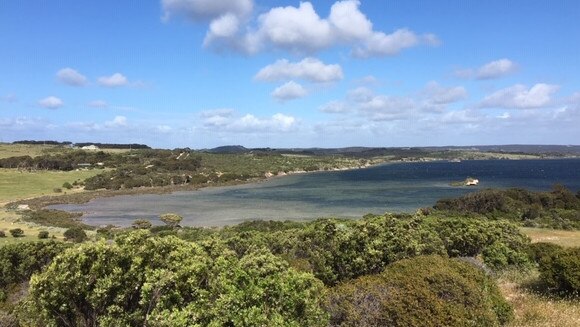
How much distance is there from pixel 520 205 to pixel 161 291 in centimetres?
7205

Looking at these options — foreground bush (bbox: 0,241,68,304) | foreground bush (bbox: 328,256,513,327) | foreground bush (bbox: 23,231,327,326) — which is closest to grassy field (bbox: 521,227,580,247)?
foreground bush (bbox: 328,256,513,327)

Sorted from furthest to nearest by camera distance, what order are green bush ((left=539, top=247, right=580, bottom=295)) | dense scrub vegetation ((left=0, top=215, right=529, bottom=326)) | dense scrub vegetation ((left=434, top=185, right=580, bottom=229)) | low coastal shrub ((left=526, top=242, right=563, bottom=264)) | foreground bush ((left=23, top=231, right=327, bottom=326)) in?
dense scrub vegetation ((left=434, top=185, right=580, bottom=229)) < low coastal shrub ((left=526, top=242, right=563, bottom=264)) < green bush ((left=539, top=247, right=580, bottom=295)) < dense scrub vegetation ((left=0, top=215, right=529, bottom=326)) < foreground bush ((left=23, top=231, right=327, bottom=326))

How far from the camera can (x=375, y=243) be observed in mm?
19219

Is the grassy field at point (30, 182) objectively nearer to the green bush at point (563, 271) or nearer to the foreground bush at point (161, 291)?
the foreground bush at point (161, 291)

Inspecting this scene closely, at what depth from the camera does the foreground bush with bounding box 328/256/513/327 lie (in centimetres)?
1013

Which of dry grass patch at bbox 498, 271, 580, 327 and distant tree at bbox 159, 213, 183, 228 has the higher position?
dry grass patch at bbox 498, 271, 580, 327

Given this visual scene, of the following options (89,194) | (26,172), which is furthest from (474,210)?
(26,172)

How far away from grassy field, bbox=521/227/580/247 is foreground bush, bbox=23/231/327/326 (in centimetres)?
3831

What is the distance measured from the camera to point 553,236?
152 feet

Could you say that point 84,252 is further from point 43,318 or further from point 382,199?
point 382,199

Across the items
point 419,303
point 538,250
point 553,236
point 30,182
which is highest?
point 419,303

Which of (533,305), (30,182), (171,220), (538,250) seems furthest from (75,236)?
(30,182)

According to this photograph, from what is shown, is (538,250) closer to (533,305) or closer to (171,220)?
(533,305)

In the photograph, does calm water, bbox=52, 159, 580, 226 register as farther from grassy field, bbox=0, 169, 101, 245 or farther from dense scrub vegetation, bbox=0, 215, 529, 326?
dense scrub vegetation, bbox=0, 215, 529, 326
